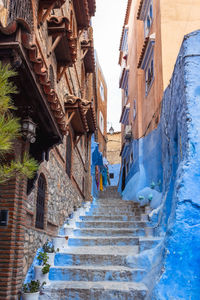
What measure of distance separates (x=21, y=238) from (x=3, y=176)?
7.95 ft

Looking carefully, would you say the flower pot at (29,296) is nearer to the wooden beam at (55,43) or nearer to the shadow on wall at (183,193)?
the shadow on wall at (183,193)

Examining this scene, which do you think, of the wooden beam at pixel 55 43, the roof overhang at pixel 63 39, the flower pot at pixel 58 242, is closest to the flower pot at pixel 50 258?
the flower pot at pixel 58 242

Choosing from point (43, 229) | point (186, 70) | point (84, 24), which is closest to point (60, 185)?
point (43, 229)

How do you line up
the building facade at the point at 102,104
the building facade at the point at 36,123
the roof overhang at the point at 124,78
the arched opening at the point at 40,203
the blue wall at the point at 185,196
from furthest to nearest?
the building facade at the point at 102,104
the roof overhang at the point at 124,78
the arched opening at the point at 40,203
the blue wall at the point at 185,196
the building facade at the point at 36,123

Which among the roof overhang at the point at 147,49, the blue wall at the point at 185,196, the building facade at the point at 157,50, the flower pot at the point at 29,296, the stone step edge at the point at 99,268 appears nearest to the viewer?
the blue wall at the point at 185,196

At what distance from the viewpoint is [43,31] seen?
7.37 metres

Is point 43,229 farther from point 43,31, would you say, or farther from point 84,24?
point 84,24

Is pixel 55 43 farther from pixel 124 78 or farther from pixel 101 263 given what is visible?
pixel 124 78

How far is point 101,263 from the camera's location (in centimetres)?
719

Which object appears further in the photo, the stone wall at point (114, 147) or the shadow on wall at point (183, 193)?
the stone wall at point (114, 147)

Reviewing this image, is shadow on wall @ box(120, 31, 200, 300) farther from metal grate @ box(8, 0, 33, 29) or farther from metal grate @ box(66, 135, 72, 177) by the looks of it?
metal grate @ box(66, 135, 72, 177)

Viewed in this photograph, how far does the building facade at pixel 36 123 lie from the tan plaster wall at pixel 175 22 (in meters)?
3.91

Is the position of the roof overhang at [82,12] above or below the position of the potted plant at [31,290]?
above

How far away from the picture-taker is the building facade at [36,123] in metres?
3.99
